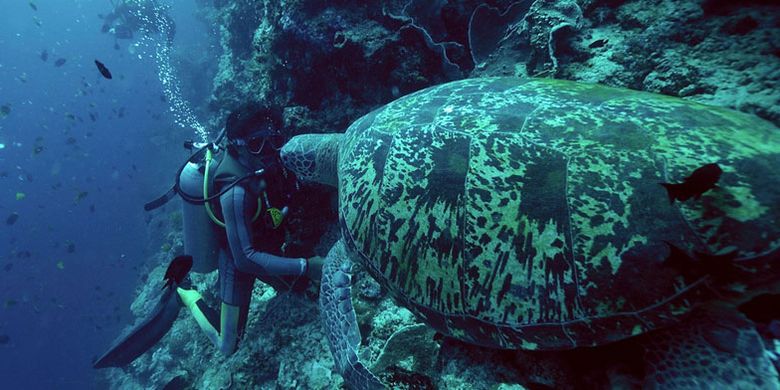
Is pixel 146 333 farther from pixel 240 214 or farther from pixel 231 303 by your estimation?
pixel 240 214

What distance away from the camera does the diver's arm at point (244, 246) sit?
122 inches

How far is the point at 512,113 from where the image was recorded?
1.81 meters

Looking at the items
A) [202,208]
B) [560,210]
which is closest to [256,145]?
[202,208]

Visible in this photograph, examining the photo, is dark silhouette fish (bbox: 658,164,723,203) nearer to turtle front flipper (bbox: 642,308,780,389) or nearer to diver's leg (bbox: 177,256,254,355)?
turtle front flipper (bbox: 642,308,780,389)

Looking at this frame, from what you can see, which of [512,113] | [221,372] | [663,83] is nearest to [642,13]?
[663,83]

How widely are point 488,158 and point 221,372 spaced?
151 inches

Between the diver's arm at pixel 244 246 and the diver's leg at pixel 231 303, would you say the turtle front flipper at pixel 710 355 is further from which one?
the diver's leg at pixel 231 303

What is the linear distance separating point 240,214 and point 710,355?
323cm

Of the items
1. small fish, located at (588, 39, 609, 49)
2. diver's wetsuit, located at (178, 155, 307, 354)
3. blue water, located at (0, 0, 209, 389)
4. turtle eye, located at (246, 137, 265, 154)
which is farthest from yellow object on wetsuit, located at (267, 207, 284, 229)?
→ blue water, located at (0, 0, 209, 389)

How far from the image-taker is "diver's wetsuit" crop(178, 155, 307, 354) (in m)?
3.14

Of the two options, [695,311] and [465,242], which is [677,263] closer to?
[695,311]

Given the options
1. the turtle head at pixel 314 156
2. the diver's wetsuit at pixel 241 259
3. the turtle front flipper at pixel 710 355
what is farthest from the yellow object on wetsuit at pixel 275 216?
the turtle front flipper at pixel 710 355

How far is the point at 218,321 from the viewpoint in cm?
418

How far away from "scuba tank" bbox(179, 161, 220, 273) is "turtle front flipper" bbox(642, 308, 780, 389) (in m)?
3.69
